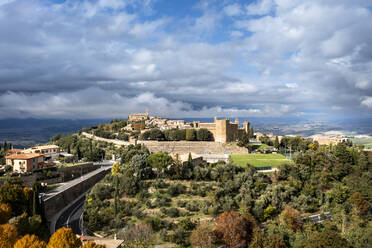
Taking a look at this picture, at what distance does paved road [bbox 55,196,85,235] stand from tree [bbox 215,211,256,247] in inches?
474

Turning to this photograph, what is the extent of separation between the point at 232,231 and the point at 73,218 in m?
16.0

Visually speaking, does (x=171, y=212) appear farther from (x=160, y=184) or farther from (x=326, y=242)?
(x=326, y=242)

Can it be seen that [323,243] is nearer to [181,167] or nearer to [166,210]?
[166,210]

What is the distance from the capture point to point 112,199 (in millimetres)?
27625

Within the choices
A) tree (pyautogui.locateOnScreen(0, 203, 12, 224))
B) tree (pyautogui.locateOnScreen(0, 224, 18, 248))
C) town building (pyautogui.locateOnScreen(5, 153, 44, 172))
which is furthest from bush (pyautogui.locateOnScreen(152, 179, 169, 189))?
town building (pyautogui.locateOnScreen(5, 153, 44, 172))

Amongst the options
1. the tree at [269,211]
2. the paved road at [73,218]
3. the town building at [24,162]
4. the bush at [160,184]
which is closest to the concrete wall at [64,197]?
the paved road at [73,218]

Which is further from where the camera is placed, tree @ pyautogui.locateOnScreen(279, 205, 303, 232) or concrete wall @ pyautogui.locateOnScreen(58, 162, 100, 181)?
concrete wall @ pyautogui.locateOnScreen(58, 162, 100, 181)

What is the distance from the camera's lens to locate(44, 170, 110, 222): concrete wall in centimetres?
2666

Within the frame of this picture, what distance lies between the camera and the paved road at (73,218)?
2380cm

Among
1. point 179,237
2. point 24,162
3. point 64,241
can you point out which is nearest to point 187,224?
point 179,237

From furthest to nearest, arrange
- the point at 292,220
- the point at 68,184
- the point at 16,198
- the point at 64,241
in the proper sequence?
1. the point at 68,184
2. the point at 16,198
3. the point at 292,220
4. the point at 64,241

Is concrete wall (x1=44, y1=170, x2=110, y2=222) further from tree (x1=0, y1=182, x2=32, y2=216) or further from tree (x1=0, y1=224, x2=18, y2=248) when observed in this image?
tree (x1=0, y1=224, x2=18, y2=248)

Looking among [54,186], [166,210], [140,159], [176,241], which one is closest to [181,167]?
[140,159]

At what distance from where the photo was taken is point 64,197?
3028 centimetres
